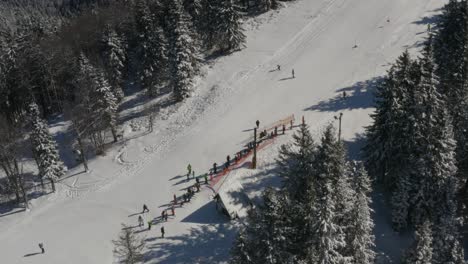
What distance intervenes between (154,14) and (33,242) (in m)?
36.0

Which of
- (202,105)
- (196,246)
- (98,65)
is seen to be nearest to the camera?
(196,246)

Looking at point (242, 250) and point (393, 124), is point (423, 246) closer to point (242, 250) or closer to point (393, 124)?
point (242, 250)

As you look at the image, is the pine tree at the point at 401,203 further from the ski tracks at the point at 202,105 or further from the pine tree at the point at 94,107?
the pine tree at the point at 94,107

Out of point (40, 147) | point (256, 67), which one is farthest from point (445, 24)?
point (40, 147)

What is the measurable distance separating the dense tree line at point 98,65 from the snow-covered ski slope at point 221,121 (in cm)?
323

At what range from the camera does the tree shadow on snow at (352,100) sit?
5378 centimetres

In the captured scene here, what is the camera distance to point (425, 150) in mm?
36188

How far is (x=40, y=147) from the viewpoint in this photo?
49906 millimetres

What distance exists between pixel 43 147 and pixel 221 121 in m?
18.7

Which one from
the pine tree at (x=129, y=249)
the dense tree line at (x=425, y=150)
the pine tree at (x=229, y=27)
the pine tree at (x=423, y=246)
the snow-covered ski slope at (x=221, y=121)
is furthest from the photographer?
the pine tree at (x=229, y=27)

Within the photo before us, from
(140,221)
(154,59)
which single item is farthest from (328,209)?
(154,59)

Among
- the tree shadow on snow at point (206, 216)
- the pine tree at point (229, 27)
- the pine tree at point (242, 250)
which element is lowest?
the tree shadow on snow at point (206, 216)

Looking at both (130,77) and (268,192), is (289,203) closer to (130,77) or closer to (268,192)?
(268,192)

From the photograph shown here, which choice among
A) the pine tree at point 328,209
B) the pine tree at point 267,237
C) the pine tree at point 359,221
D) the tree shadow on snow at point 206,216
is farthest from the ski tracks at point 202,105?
the pine tree at point 359,221
